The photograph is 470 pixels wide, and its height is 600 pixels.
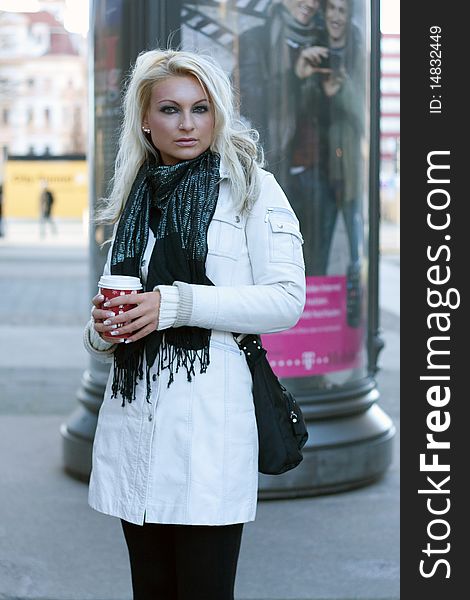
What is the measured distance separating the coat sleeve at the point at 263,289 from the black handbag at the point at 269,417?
0.07m

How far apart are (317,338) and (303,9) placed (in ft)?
4.92

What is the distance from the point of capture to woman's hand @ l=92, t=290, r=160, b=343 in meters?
2.45

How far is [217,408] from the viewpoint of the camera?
103 inches

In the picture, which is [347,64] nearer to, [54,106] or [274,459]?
[274,459]

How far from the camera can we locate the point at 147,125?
110 inches

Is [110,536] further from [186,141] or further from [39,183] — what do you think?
[39,183]

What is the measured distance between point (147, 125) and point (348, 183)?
281 centimetres

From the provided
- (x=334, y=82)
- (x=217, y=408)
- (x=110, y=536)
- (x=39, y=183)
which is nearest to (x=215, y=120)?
(x=217, y=408)

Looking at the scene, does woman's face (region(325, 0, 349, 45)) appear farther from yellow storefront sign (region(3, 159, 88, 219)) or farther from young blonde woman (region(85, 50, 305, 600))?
yellow storefront sign (region(3, 159, 88, 219))

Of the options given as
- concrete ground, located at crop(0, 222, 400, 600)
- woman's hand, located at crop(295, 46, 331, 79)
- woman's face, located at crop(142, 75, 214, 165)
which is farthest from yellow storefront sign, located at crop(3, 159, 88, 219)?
woman's face, located at crop(142, 75, 214, 165)

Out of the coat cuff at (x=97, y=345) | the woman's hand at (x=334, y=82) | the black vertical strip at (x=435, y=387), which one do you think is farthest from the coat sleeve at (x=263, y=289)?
the woman's hand at (x=334, y=82)

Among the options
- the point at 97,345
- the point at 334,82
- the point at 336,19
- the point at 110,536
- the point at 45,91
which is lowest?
the point at 110,536

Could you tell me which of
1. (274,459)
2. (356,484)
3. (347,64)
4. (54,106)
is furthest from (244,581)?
(54,106)

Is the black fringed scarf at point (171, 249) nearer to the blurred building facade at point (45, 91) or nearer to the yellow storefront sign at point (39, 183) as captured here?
the yellow storefront sign at point (39, 183)
